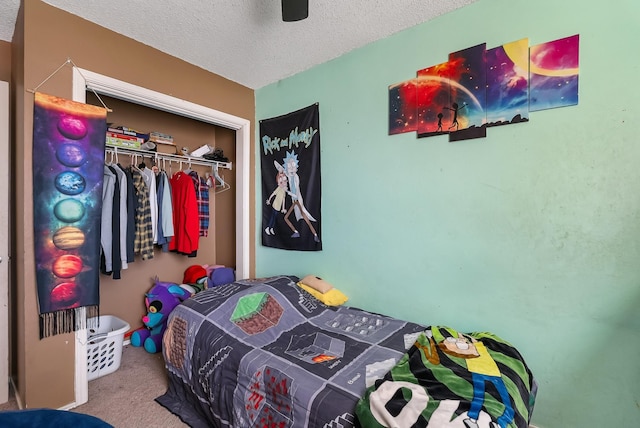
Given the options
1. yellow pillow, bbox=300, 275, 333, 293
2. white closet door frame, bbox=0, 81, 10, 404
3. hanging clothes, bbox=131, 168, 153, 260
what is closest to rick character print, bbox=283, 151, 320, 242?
yellow pillow, bbox=300, 275, 333, 293

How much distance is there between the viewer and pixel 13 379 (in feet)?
6.80

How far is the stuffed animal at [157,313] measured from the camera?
8.50ft

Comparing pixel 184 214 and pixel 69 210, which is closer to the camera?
pixel 69 210

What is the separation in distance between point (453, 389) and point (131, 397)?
79.5 inches

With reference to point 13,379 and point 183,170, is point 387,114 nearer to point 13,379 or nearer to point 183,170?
point 183,170

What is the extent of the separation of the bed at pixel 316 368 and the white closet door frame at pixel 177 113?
49 centimetres

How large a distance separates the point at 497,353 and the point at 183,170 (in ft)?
9.81

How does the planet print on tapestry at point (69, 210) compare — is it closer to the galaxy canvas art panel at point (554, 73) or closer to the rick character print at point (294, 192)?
the rick character print at point (294, 192)

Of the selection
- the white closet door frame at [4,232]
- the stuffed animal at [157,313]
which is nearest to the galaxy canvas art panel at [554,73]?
the stuffed animal at [157,313]

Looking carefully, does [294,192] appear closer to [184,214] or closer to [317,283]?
[317,283]

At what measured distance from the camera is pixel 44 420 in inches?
33.4

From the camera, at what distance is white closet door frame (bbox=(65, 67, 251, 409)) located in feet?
6.05

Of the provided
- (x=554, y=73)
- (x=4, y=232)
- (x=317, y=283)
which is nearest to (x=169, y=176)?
(x=4, y=232)

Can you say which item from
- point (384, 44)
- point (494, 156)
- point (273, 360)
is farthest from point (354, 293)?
point (384, 44)
